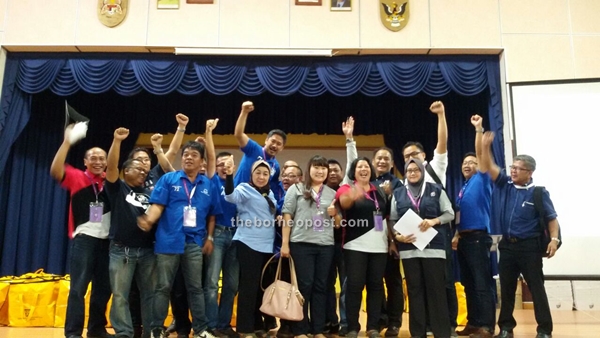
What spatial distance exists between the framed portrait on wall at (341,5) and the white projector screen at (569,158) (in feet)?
8.56

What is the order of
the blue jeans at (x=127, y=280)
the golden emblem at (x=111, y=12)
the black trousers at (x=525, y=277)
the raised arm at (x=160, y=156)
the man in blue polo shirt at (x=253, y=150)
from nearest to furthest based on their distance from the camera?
the blue jeans at (x=127, y=280)
the black trousers at (x=525, y=277)
the raised arm at (x=160, y=156)
the man in blue polo shirt at (x=253, y=150)
the golden emblem at (x=111, y=12)

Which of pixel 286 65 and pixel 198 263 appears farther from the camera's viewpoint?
pixel 286 65

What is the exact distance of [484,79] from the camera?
6828 mm

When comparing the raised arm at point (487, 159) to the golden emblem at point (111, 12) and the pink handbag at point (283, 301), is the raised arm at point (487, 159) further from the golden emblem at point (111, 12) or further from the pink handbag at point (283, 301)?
the golden emblem at point (111, 12)

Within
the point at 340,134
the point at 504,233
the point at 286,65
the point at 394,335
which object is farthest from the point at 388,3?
the point at 394,335

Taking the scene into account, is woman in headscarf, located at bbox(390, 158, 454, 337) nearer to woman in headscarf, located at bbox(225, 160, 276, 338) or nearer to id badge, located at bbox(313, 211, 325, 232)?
id badge, located at bbox(313, 211, 325, 232)

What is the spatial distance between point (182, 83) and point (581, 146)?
5.17 meters

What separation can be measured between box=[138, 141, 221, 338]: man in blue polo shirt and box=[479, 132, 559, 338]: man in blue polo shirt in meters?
2.18

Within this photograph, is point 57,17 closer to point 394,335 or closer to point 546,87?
point 394,335

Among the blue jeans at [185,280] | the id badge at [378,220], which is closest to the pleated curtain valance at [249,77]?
the id badge at [378,220]

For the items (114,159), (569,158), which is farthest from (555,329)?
(114,159)

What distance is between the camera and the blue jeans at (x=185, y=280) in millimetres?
3281

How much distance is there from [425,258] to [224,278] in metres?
1.45

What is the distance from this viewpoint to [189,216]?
3338 mm
